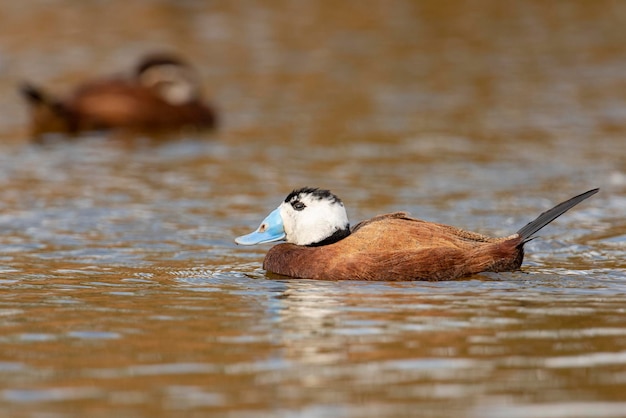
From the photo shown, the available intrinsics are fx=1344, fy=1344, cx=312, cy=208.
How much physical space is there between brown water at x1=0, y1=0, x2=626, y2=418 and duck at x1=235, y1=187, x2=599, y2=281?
14 centimetres

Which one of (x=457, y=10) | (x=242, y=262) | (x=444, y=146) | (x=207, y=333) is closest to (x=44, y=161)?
(x=444, y=146)

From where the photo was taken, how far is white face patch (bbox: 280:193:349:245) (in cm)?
836

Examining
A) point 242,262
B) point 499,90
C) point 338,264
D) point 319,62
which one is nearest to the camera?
point 338,264

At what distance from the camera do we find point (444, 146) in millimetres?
14773

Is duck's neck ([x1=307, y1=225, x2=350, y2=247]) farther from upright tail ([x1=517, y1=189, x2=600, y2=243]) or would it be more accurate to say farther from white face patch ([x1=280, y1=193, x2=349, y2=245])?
upright tail ([x1=517, y1=189, x2=600, y2=243])

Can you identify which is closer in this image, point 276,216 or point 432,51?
point 276,216

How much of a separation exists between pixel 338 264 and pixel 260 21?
15.7m

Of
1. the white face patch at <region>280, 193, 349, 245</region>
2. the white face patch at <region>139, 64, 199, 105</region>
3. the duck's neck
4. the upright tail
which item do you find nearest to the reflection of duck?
the white face patch at <region>139, 64, 199, 105</region>

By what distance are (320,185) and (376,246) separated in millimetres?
4836

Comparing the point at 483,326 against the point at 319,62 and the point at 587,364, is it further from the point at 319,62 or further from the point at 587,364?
the point at 319,62

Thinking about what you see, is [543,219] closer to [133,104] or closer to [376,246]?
[376,246]

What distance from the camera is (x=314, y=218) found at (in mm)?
8383

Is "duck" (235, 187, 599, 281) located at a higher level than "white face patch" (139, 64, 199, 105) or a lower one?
lower

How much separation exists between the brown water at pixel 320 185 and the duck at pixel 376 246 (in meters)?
0.14
